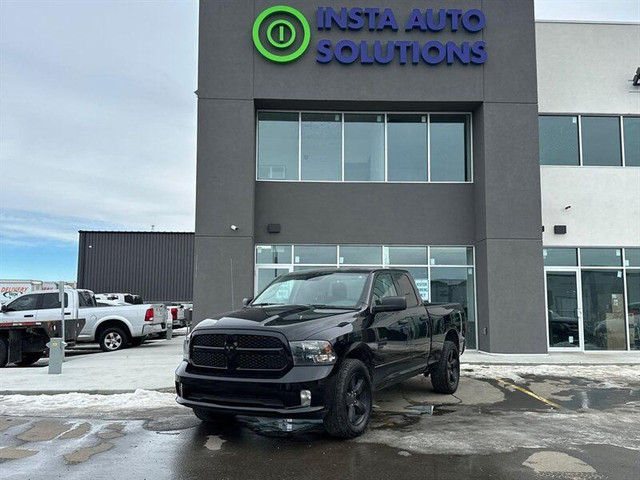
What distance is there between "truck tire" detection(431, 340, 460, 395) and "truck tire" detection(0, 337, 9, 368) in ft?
32.3

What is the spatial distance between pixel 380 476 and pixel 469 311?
11.2 m

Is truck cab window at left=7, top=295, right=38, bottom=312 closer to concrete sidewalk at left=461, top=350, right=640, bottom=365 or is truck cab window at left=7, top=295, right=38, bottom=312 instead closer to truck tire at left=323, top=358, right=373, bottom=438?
concrete sidewalk at left=461, top=350, right=640, bottom=365

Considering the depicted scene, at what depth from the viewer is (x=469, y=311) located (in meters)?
15.4

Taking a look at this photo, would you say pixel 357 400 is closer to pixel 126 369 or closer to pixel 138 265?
pixel 126 369

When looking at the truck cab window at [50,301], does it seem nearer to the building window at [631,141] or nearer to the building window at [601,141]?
the building window at [601,141]

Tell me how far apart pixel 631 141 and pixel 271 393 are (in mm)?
14813

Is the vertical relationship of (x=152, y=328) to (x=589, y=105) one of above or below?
below

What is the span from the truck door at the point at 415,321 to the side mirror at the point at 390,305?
0.92 metres

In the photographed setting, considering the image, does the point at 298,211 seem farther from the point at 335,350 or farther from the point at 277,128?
the point at 335,350

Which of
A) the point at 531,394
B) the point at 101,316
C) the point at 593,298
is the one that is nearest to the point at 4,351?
the point at 101,316

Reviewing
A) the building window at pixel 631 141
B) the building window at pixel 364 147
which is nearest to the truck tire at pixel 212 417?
the building window at pixel 364 147

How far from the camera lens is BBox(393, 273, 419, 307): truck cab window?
787 cm

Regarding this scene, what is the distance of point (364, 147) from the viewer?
15.9m

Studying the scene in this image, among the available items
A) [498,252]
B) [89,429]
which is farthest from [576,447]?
[498,252]
